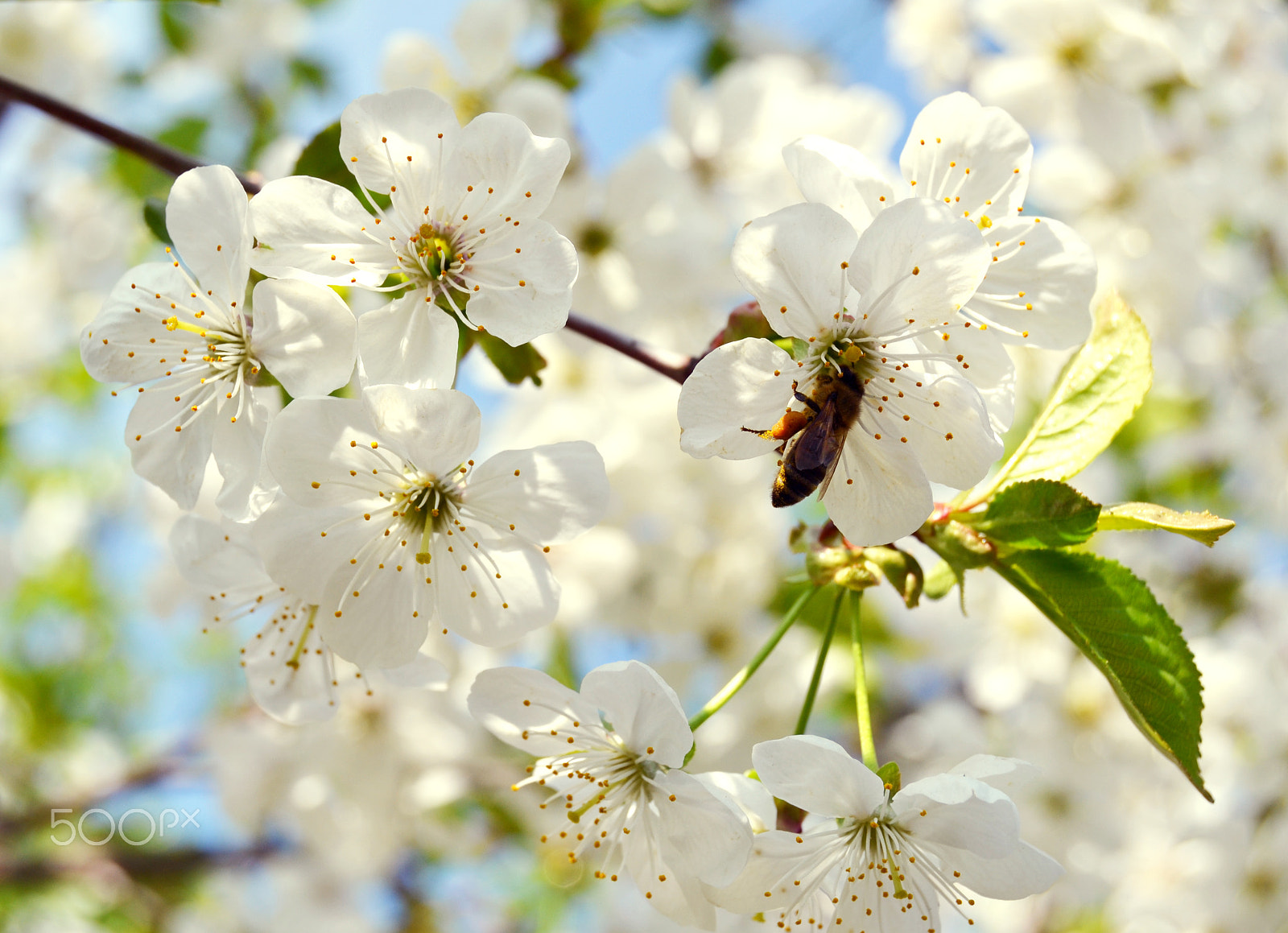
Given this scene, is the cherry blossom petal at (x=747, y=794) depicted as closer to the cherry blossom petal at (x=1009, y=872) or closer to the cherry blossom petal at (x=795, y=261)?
the cherry blossom petal at (x=1009, y=872)

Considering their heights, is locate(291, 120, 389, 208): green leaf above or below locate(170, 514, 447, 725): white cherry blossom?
above

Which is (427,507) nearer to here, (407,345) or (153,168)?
(407,345)

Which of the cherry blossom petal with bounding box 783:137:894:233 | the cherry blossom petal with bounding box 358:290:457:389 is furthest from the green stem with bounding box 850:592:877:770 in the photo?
the cherry blossom petal with bounding box 358:290:457:389

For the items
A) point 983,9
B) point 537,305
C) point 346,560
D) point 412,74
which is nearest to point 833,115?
point 983,9

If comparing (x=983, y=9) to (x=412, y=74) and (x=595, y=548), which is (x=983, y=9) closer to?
(x=412, y=74)

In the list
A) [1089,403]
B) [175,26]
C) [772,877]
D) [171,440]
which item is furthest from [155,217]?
[175,26]

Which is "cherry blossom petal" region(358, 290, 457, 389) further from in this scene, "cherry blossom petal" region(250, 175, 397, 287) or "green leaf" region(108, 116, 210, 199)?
"green leaf" region(108, 116, 210, 199)

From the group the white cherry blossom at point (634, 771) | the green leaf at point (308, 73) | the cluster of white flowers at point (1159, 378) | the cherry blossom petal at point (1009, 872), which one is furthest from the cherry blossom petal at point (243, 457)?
the green leaf at point (308, 73)
